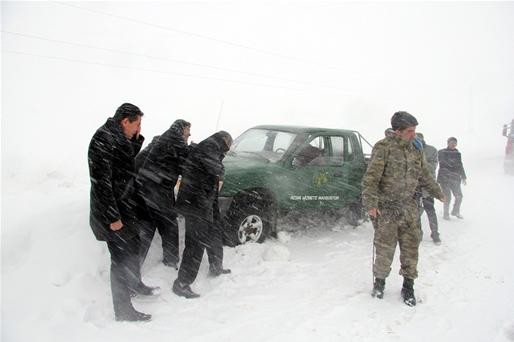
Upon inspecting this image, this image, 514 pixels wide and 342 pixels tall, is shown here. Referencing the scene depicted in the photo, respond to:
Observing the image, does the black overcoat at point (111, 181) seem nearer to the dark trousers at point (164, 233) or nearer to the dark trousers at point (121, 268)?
the dark trousers at point (121, 268)

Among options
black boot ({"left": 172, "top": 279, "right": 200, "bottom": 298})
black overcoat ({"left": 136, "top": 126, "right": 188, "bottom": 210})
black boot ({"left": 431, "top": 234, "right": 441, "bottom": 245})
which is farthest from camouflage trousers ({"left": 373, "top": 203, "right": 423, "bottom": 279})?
black boot ({"left": 431, "top": 234, "right": 441, "bottom": 245})

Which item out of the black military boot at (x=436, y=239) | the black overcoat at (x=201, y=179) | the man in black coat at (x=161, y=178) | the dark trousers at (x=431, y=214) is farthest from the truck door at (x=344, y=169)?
the man in black coat at (x=161, y=178)

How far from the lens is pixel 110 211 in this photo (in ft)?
11.4

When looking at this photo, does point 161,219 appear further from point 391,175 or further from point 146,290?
point 391,175

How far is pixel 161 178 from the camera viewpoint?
4719 millimetres

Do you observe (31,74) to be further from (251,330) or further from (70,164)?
(251,330)

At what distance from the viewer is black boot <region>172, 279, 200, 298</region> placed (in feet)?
14.5

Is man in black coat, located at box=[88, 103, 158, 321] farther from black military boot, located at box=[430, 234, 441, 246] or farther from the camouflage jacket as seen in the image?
black military boot, located at box=[430, 234, 441, 246]

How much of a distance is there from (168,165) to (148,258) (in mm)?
1281

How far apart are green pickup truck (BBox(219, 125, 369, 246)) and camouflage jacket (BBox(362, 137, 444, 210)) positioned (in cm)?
185

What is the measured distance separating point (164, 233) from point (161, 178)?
712 mm

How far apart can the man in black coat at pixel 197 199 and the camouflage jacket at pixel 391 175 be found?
5.43 ft

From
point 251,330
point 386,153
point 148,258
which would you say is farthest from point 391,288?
point 148,258

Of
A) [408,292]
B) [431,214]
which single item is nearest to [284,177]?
[408,292]
